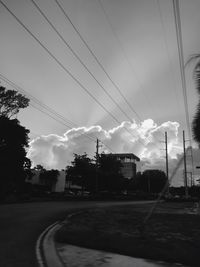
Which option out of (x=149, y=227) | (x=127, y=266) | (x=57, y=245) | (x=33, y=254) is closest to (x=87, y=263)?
(x=127, y=266)

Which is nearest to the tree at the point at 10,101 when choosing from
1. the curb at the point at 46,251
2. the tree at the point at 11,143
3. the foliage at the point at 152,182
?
the tree at the point at 11,143

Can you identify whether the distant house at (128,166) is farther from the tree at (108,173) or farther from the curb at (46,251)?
the curb at (46,251)

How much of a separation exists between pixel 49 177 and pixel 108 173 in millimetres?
20953

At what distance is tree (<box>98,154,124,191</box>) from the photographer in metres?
74.4

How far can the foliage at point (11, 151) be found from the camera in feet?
129

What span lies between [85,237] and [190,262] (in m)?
4.54

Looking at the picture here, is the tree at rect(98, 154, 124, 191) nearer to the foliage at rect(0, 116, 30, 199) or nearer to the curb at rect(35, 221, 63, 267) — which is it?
the foliage at rect(0, 116, 30, 199)


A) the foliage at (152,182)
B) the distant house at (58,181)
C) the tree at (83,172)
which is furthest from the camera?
the foliage at (152,182)

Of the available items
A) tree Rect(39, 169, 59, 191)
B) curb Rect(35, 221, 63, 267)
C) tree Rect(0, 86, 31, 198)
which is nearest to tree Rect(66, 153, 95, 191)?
tree Rect(39, 169, 59, 191)

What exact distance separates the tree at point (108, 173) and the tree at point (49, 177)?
16565 mm

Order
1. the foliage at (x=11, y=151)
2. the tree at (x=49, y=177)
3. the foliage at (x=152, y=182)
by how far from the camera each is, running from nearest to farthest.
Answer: the foliage at (x=11, y=151) < the tree at (x=49, y=177) < the foliage at (x=152, y=182)

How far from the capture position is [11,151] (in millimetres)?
40000

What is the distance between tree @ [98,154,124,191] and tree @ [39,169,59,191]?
16.6 m

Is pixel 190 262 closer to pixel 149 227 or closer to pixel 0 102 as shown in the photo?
pixel 149 227
